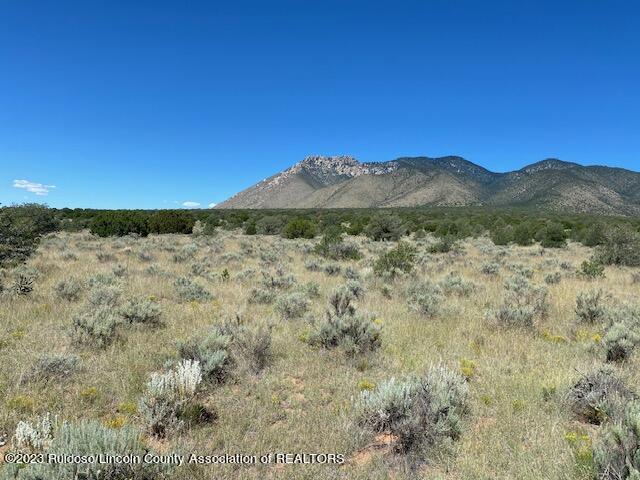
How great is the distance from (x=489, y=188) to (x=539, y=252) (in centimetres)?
17431

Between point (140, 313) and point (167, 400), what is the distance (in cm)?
384

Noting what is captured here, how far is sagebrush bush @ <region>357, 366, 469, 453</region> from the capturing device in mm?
3867

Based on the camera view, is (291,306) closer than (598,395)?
No

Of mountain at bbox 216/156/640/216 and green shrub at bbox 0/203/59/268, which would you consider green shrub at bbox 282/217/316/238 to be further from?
mountain at bbox 216/156/640/216

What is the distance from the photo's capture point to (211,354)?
214 inches

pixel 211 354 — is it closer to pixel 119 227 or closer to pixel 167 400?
pixel 167 400

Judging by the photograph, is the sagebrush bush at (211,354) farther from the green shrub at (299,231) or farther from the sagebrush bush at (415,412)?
the green shrub at (299,231)

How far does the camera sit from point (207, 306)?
9.34 meters

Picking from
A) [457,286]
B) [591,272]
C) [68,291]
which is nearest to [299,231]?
[591,272]

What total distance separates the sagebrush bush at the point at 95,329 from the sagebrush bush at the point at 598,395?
670 centimetres

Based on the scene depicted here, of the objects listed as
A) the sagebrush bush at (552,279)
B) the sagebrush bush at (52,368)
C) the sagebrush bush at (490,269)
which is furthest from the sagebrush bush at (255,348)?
the sagebrush bush at (490,269)

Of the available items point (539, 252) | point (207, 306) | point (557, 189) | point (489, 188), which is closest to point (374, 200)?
point (489, 188)

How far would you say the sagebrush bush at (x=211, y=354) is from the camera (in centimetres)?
519

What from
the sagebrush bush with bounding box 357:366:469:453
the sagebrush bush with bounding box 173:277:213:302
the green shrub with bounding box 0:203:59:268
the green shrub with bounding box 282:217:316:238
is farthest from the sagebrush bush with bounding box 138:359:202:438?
the green shrub with bounding box 282:217:316:238
